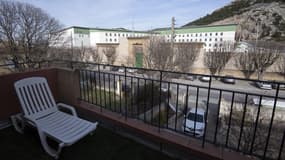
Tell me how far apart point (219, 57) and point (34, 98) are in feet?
46.5

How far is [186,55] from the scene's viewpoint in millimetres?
13648

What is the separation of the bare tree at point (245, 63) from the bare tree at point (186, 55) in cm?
359

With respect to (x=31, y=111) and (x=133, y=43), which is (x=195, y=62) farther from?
(x=31, y=111)

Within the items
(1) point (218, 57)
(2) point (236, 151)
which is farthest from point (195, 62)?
(2) point (236, 151)

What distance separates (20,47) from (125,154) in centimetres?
1199

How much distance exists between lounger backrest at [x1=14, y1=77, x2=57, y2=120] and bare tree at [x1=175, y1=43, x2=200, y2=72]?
1124cm

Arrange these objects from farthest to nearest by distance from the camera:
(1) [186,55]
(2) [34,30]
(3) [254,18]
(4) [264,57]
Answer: (3) [254,18]
(1) [186,55]
(4) [264,57]
(2) [34,30]

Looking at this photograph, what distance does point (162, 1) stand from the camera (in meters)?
11.0

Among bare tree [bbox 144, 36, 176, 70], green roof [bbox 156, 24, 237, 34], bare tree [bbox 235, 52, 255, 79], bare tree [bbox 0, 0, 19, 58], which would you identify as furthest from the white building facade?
bare tree [bbox 0, 0, 19, 58]

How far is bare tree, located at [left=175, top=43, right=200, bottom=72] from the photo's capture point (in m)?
12.8

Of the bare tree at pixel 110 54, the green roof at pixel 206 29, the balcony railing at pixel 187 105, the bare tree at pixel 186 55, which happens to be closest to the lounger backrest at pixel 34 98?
the balcony railing at pixel 187 105

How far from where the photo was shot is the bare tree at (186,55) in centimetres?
1283

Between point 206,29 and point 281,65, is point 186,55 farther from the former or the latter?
point 206,29

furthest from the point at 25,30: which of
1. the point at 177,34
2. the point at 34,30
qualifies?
the point at 177,34
